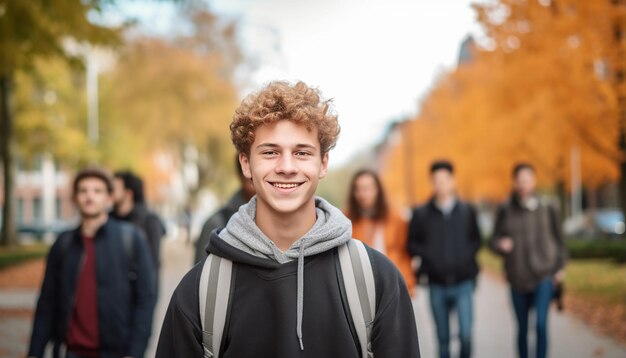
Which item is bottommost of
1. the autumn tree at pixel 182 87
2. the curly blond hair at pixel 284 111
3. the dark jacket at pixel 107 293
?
the dark jacket at pixel 107 293

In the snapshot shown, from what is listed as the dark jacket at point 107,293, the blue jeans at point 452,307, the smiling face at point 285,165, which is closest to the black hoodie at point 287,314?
the smiling face at point 285,165

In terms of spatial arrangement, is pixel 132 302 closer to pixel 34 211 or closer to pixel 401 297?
pixel 401 297

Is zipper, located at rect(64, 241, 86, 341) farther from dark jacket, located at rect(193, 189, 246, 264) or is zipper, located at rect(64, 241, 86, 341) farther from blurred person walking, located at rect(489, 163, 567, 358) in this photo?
blurred person walking, located at rect(489, 163, 567, 358)

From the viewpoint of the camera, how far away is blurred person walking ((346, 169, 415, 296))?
6.44m

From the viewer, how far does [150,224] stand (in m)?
6.34

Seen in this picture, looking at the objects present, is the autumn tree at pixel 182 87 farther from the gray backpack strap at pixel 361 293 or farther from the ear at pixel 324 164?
the gray backpack strap at pixel 361 293

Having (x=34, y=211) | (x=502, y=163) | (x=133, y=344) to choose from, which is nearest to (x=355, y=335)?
(x=133, y=344)

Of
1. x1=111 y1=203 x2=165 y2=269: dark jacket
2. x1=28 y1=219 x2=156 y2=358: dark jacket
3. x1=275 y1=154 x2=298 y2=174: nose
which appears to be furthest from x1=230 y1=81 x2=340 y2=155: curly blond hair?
x1=111 y1=203 x2=165 y2=269: dark jacket

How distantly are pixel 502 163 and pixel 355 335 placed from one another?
73.3 ft

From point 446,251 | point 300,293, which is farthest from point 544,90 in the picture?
point 300,293

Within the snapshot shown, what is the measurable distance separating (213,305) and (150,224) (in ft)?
13.8

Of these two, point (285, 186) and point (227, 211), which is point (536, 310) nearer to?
point (227, 211)

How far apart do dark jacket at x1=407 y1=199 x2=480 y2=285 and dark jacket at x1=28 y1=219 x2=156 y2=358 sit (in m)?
2.84

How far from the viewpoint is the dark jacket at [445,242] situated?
6945 mm
